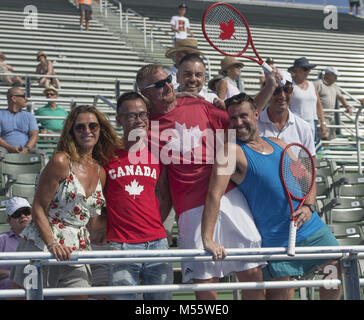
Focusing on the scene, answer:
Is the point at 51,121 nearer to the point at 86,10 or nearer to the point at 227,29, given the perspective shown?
the point at 227,29

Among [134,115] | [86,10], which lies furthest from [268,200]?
[86,10]

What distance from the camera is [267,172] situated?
12.3 feet

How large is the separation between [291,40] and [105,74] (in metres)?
7.28

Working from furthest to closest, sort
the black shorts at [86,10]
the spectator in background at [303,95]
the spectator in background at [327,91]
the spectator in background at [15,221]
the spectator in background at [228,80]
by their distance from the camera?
the black shorts at [86,10]
the spectator in background at [327,91]
the spectator in background at [303,95]
the spectator in background at [228,80]
the spectator in background at [15,221]

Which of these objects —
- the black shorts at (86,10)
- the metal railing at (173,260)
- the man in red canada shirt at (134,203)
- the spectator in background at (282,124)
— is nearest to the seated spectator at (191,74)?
the man in red canada shirt at (134,203)

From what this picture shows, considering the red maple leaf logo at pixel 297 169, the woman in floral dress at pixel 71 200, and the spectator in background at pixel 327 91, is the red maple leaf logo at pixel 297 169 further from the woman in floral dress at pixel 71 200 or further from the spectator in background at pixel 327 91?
the spectator in background at pixel 327 91

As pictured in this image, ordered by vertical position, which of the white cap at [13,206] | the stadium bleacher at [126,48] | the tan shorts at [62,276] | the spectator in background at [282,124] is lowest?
the tan shorts at [62,276]

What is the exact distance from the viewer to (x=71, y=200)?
3535mm

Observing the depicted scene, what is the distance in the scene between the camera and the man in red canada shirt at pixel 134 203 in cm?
359

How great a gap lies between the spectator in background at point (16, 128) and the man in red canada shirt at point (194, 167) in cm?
366

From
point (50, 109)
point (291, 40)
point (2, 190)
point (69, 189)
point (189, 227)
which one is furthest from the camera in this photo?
point (291, 40)

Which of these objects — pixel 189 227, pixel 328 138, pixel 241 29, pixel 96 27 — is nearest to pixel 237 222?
pixel 189 227

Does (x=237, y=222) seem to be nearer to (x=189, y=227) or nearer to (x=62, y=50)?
(x=189, y=227)

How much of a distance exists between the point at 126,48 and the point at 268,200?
1251cm
